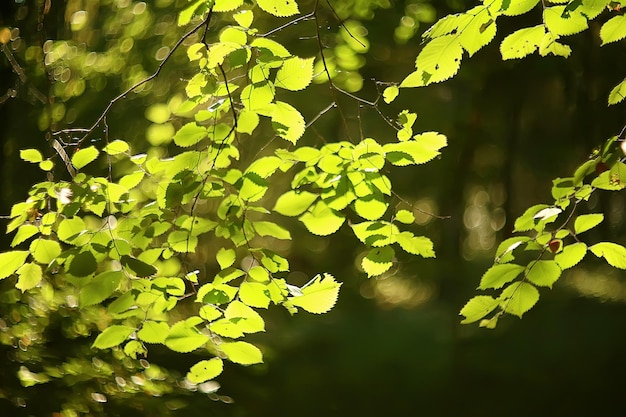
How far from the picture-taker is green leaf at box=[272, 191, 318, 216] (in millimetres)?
1551

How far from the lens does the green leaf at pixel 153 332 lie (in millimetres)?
1615

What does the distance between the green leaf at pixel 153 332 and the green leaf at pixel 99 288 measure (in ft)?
0.62

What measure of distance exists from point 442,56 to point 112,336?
110 centimetres

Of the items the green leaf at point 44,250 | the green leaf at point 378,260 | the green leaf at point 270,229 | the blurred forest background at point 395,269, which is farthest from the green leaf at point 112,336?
the blurred forest background at point 395,269

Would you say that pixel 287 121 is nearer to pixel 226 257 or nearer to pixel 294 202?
pixel 294 202

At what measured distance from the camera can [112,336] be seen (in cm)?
159

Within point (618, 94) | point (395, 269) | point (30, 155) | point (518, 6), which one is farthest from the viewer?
point (395, 269)

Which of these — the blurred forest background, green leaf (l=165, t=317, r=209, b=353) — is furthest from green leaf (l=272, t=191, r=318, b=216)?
the blurred forest background

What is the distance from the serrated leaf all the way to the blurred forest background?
270 cm

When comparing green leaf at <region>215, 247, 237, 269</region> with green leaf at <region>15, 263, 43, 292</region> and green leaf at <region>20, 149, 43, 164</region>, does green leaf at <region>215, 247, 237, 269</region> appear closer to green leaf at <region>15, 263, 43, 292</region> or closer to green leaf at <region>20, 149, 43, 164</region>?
green leaf at <region>15, 263, 43, 292</region>

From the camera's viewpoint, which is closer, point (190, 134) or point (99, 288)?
point (99, 288)

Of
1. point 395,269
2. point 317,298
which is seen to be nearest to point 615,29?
point 317,298

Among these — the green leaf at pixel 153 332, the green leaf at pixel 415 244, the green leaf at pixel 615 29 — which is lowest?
the green leaf at pixel 153 332

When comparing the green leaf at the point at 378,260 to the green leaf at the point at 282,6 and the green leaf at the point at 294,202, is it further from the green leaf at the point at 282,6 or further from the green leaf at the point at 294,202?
the green leaf at the point at 282,6
